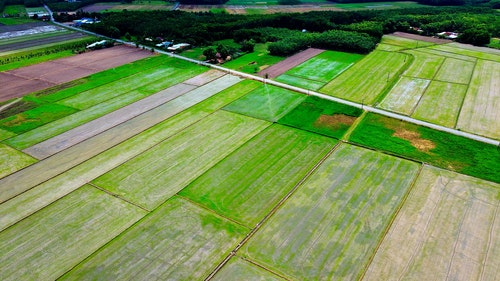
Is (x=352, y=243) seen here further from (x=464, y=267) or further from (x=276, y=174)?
(x=276, y=174)

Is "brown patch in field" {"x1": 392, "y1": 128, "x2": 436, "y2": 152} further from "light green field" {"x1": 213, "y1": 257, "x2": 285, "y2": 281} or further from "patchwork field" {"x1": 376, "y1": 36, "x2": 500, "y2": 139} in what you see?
"light green field" {"x1": 213, "y1": 257, "x2": 285, "y2": 281}

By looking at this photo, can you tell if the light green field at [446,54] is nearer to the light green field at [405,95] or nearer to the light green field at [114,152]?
the light green field at [405,95]

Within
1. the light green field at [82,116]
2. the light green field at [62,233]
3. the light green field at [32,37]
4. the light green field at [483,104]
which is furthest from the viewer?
the light green field at [32,37]

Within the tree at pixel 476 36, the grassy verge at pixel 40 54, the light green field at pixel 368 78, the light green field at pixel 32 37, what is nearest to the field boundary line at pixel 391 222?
the light green field at pixel 368 78

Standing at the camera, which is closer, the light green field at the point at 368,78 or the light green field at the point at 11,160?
the light green field at the point at 11,160

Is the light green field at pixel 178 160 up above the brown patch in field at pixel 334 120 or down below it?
above

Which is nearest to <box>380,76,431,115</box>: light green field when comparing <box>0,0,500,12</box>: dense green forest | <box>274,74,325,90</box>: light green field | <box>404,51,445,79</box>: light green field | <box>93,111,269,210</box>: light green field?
<box>404,51,445,79</box>: light green field

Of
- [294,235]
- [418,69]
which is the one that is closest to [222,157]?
[294,235]

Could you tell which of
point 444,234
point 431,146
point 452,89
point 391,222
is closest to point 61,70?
point 391,222
